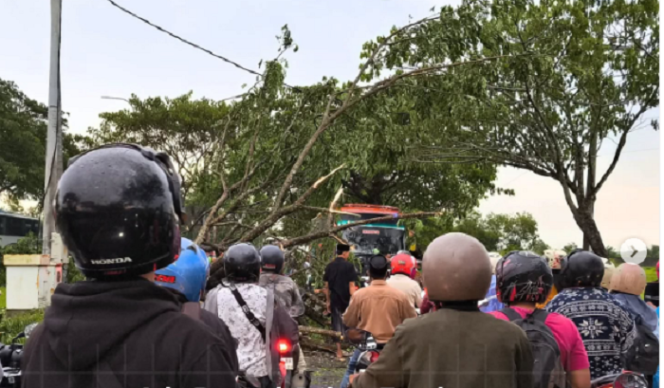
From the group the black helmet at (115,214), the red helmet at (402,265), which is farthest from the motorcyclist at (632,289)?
the black helmet at (115,214)

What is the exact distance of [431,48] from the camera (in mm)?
8797

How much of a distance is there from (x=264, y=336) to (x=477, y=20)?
576 cm

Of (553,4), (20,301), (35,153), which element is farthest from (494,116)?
(35,153)

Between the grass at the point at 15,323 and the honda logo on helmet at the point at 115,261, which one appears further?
the grass at the point at 15,323

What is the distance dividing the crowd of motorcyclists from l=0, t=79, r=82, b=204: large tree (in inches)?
1161

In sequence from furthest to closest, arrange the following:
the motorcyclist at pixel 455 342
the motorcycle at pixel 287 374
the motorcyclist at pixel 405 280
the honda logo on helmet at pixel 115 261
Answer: the motorcyclist at pixel 405 280
the motorcycle at pixel 287 374
the motorcyclist at pixel 455 342
the honda logo on helmet at pixel 115 261

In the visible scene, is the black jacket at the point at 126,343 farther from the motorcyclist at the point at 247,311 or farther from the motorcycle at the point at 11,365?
the motorcyclist at the point at 247,311

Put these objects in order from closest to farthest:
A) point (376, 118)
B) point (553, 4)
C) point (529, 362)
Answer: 1. point (529, 362)
2. point (376, 118)
3. point (553, 4)

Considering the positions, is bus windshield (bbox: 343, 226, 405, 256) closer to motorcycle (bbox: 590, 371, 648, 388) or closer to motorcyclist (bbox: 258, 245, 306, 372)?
motorcyclist (bbox: 258, 245, 306, 372)

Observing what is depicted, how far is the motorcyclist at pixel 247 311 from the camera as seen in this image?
4879 millimetres

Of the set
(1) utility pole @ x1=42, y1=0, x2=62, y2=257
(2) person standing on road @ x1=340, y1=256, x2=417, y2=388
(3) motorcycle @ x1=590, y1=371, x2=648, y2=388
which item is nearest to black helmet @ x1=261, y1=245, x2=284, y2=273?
(2) person standing on road @ x1=340, y1=256, x2=417, y2=388

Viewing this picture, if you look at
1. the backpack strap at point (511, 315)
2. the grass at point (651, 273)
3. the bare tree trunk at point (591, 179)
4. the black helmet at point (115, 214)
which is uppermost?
the bare tree trunk at point (591, 179)

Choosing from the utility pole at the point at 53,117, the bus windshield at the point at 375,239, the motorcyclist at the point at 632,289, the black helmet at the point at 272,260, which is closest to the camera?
the motorcyclist at the point at 632,289

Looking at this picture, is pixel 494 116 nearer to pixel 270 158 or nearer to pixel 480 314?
pixel 270 158
